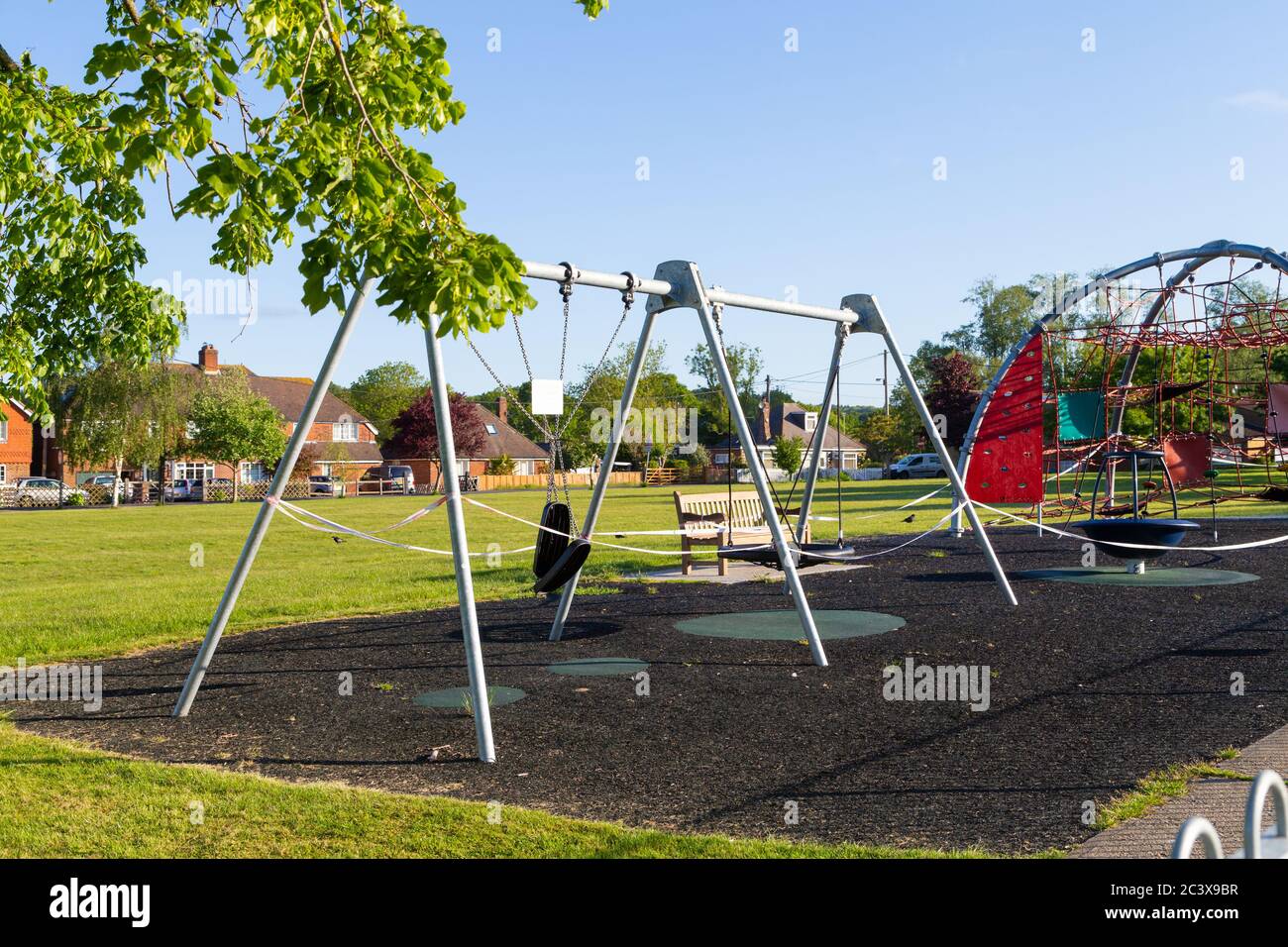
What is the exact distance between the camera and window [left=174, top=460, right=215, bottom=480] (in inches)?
2904

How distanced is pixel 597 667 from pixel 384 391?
117671 mm

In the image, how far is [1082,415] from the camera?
2184 centimetres

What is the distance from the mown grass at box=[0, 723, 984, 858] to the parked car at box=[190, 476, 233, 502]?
5725 centimetres

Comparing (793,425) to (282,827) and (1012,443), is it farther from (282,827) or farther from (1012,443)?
(282,827)

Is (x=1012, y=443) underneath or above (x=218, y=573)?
above

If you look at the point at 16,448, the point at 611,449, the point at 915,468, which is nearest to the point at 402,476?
the point at 16,448

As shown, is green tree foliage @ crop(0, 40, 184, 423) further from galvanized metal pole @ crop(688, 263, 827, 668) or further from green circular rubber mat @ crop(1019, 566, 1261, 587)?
green circular rubber mat @ crop(1019, 566, 1261, 587)

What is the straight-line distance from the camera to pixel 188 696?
303 inches
